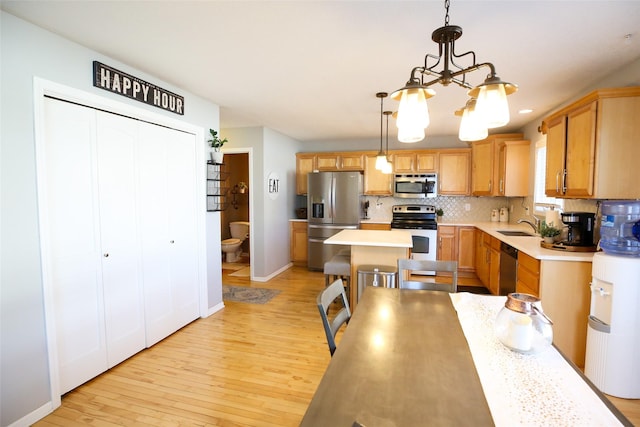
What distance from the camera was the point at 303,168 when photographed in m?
6.07

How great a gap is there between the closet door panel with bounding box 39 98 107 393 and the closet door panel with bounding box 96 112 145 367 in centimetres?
6

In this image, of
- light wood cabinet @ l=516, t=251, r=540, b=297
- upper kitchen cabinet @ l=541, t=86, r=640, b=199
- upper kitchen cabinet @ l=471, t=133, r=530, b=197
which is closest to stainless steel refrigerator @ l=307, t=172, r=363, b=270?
upper kitchen cabinet @ l=471, t=133, r=530, b=197

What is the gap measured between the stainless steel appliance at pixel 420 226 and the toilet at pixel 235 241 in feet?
10.2

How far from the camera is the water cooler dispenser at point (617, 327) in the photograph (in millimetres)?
2076

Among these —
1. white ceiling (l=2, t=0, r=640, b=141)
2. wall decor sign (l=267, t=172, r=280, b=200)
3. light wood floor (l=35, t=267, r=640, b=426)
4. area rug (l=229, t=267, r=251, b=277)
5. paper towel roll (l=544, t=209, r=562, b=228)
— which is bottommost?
light wood floor (l=35, t=267, r=640, b=426)

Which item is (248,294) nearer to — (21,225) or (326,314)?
(21,225)

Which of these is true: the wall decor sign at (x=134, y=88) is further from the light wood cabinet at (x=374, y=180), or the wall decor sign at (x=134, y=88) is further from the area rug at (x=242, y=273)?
the light wood cabinet at (x=374, y=180)

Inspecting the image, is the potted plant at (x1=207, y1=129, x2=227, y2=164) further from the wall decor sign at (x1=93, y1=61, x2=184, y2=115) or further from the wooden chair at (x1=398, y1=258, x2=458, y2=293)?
the wooden chair at (x1=398, y1=258, x2=458, y2=293)

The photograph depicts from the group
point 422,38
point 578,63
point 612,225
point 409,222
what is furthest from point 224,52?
point 409,222

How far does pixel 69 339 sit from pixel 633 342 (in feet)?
12.7

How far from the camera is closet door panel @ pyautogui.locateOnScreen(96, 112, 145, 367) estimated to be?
2.43m

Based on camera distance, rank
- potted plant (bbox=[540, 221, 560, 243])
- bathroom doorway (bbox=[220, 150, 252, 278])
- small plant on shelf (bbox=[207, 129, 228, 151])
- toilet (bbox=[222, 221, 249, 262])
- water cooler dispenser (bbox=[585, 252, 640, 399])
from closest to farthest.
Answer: water cooler dispenser (bbox=[585, 252, 640, 399])
potted plant (bbox=[540, 221, 560, 243])
small plant on shelf (bbox=[207, 129, 228, 151])
toilet (bbox=[222, 221, 249, 262])
bathroom doorway (bbox=[220, 150, 252, 278])

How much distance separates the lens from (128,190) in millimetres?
2613

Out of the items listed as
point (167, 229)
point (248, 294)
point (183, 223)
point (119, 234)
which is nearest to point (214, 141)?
point (183, 223)
